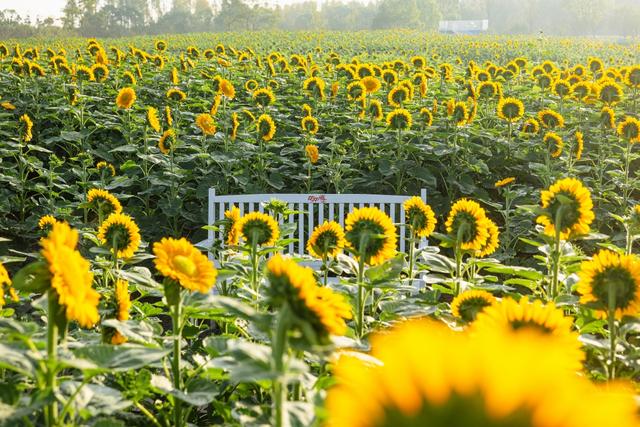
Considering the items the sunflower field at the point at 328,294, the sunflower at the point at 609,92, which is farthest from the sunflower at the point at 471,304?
the sunflower at the point at 609,92

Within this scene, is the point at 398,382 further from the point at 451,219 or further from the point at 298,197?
the point at 298,197

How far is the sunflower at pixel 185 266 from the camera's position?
99 cm

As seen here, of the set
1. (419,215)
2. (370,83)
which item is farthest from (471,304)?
(370,83)

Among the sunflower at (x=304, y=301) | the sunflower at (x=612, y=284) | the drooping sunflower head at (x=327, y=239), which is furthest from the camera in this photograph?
the drooping sunflower head at (x=327, y=239)

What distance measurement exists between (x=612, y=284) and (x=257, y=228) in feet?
2.66

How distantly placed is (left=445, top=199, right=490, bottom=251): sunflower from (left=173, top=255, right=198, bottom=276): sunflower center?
82 centimetres

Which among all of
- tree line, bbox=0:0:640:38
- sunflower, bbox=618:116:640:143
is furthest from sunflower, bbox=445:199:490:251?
tree line, bbox=0:0:640:38

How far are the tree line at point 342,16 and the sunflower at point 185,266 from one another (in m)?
35.5

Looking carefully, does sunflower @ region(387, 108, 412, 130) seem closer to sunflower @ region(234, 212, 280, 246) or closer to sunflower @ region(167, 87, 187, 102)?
sunflower @ region(167, 87, 187, 102)

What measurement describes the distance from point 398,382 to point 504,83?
26.3 ft

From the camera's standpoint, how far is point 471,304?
4.05 ft

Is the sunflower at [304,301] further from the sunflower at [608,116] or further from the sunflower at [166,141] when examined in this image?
the sunflower at [608,116]

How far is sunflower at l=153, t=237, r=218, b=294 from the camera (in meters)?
0.99

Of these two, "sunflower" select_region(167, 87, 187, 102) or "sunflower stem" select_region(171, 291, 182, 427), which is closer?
"sunflower stem" select_region(171, 291, 182, 427)
